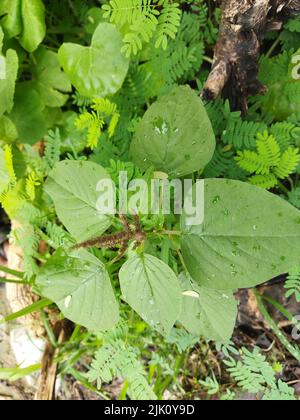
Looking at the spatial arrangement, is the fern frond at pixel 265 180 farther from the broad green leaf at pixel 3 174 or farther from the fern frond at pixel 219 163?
Result: the broad green leaf at pixel 3 174

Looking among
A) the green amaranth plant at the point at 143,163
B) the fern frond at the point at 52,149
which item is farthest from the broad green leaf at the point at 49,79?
the fern frond at the point at 52,149

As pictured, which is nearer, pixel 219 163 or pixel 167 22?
pixel 167 22

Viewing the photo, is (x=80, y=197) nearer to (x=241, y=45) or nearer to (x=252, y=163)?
(x=252, y=163)

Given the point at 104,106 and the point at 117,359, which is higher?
the point at 104,106

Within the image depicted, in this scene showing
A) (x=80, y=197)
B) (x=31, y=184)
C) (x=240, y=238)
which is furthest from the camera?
(x=31, y=184)

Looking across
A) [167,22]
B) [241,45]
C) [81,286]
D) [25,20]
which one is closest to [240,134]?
[241,45]

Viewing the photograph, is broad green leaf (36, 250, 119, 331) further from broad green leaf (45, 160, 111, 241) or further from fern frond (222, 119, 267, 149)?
fern frond (222, 119, 267, 149)
